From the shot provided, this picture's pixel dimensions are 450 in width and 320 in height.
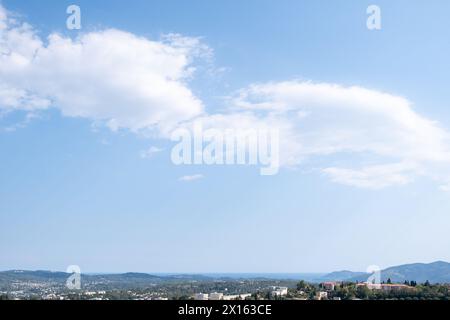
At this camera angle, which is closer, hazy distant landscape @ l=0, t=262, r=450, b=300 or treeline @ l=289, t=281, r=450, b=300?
hazy distant landscape @ l=0, t=262, r=450, b=300

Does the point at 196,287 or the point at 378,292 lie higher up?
the point at 196,287

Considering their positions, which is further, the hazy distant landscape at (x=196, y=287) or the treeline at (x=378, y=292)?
the treeline at (x=378, y=292)

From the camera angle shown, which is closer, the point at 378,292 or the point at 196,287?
the point at 196,287

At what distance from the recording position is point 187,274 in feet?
49.7
